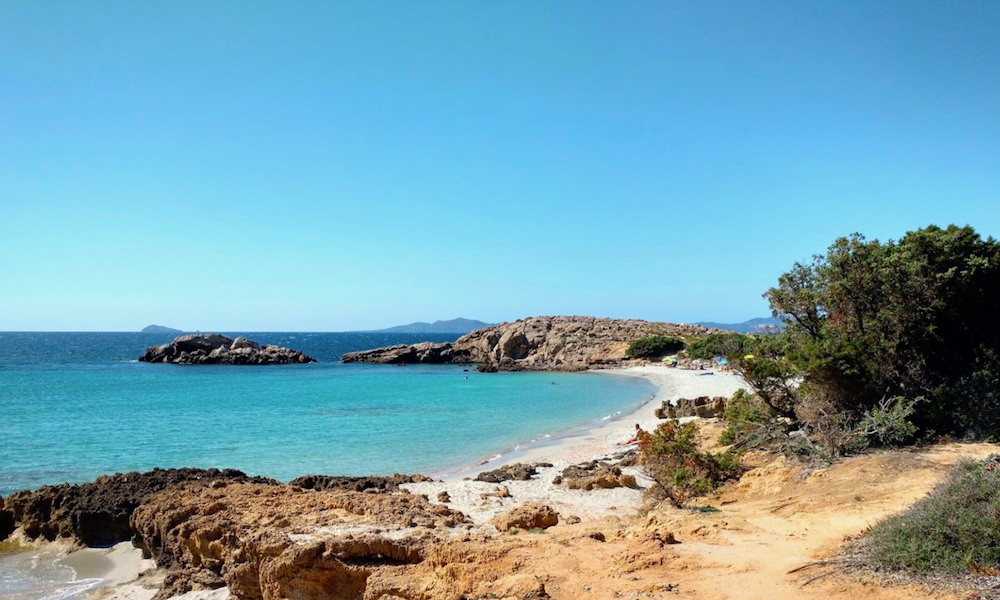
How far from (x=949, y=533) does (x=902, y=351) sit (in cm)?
924

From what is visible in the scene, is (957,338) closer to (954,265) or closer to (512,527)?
(954,265)

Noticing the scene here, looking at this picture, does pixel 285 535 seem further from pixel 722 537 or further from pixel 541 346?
pixel 541 346

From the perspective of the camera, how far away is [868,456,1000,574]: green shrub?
5.72 meters

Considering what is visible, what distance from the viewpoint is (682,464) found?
12.7m

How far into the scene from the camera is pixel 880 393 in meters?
13.5

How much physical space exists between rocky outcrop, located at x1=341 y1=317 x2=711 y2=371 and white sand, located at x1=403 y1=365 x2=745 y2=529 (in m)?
32.7

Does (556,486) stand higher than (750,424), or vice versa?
(750,424)

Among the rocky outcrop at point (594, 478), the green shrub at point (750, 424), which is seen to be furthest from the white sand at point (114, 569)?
the green shrub at point (750, 424)

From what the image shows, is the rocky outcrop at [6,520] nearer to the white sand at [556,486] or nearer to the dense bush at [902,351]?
the white sand at [556,486]

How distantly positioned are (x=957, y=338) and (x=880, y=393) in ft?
8.28

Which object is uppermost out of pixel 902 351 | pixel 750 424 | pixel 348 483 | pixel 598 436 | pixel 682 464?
pixel 902 351

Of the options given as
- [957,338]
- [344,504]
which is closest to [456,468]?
[344,504]

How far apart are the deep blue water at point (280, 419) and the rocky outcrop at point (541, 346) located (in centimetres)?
1184

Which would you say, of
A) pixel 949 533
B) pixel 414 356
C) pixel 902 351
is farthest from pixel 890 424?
pixel 414 356
